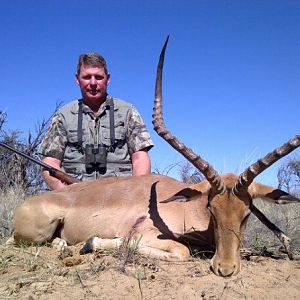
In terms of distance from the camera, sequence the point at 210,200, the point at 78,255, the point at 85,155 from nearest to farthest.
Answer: the point at 210,200 → the point at 78,255 → the point at 85,155

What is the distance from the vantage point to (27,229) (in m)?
5.54

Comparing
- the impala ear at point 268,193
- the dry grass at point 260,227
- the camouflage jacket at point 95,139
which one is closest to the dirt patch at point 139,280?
the dry grass at point 260,227

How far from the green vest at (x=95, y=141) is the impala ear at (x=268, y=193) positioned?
2.92 metres

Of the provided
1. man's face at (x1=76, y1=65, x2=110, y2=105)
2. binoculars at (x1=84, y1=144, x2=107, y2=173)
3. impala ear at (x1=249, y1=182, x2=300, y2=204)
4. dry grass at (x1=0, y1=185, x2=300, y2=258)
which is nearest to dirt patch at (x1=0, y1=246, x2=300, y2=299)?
dry grass at (x1=0, y1=185, x2=300, y2=258)

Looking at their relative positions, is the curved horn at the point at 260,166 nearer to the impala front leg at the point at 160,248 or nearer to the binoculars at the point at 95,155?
the impala front leg at the point at 160,248

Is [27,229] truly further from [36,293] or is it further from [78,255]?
[36,293]

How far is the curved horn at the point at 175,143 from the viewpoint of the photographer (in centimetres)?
422

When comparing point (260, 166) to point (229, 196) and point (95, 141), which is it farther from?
point (95, 141)

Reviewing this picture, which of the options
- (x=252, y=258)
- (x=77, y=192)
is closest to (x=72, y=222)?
(x=77, y=192)

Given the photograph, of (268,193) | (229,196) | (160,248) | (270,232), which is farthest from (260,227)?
(229,196)

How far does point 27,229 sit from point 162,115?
84.2 inches

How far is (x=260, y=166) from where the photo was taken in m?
4.11

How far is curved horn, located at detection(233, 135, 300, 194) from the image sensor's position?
4.03 meters

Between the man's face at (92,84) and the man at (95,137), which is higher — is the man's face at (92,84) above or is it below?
above
